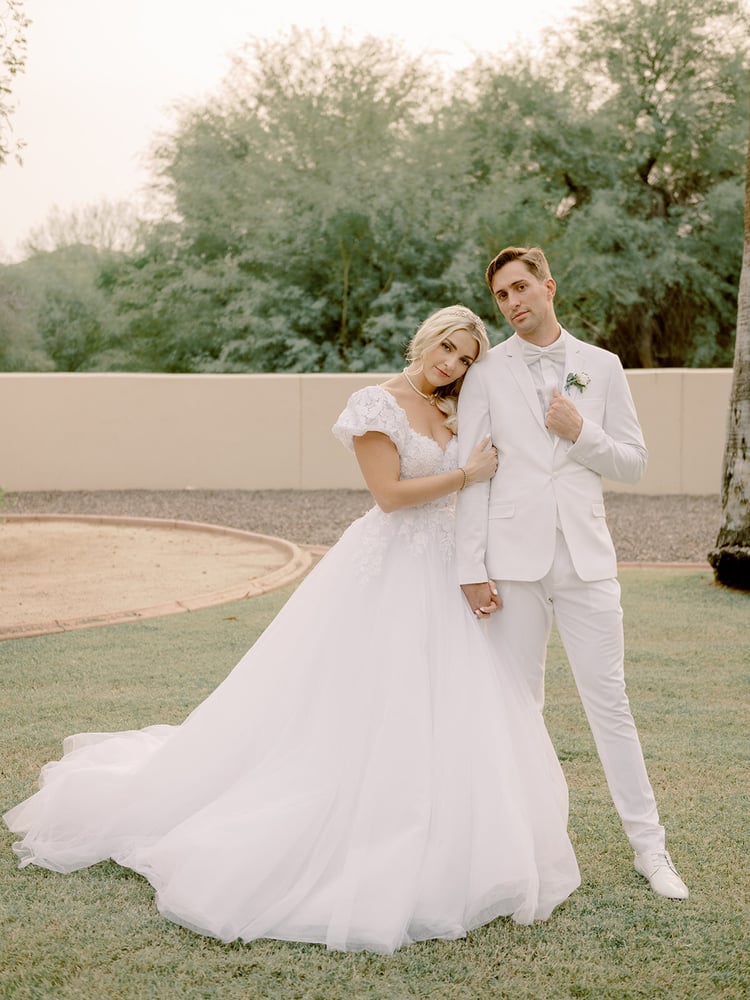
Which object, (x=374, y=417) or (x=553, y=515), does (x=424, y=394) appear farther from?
(x=553, y=515)

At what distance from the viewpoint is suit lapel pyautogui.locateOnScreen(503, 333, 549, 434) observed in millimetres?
3652

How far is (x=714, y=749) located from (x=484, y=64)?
70.4 ft

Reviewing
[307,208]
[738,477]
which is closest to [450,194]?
[307,208]

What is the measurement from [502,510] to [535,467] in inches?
6.8

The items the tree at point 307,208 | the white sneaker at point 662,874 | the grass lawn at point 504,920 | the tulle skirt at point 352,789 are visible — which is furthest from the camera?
the tree at point 307,208

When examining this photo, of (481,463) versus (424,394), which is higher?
(424,394)

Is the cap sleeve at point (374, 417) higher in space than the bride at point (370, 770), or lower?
higher

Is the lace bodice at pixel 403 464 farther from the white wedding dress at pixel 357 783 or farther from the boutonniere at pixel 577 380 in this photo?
the boutonniere at pixel 577 380

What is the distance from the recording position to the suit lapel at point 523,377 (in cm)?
365

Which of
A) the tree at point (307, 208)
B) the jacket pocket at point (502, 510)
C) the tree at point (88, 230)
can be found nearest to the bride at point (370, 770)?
the jacket pocket at point (502, 510)

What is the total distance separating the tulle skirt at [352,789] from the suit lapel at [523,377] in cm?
55

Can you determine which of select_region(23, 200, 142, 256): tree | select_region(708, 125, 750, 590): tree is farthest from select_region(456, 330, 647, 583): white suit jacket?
select_region(23, 200, 142, 256): tree

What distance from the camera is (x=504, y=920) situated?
132 inches

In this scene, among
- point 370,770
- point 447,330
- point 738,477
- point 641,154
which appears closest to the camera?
point 370,770
